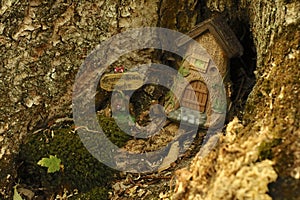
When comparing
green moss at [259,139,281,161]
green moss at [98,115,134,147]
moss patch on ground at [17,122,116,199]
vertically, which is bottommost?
moss patch on ground at [17,122,116,199]

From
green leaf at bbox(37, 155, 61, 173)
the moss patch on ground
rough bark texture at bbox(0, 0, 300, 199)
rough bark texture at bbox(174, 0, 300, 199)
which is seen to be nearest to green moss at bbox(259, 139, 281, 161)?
rough bark texture at bbox(174, 0, 300, 199)

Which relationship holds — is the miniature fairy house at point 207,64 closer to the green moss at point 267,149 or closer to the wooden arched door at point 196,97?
the wooden arched door at point 196,97

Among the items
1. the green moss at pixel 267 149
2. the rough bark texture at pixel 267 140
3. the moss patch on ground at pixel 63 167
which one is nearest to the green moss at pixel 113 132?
the moss patch on ground at pixel 63 167

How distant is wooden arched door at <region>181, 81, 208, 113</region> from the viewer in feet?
11.0

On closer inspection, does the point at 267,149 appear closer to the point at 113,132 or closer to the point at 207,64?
the point at 207,64

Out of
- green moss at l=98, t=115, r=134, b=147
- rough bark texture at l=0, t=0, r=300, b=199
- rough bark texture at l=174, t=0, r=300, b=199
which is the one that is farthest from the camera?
green moss at l=98, t=115, r=134, b=147

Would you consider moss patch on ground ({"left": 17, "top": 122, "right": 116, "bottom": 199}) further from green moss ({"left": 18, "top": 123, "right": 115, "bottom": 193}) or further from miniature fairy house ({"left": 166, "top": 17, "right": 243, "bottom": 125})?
miniature fairy house ({"left": 166, "top": 17, "right": 243, "bottom": 125})

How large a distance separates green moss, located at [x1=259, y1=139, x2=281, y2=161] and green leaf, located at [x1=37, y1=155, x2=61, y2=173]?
1562 mm

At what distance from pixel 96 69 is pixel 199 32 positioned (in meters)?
0.72

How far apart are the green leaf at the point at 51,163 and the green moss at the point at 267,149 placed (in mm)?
1562

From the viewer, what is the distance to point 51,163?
11.0 ft

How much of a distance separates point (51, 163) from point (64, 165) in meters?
0.08

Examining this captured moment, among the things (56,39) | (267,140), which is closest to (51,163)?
(56,39)

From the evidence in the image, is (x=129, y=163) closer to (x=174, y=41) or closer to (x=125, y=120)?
(x=125, y=120)
